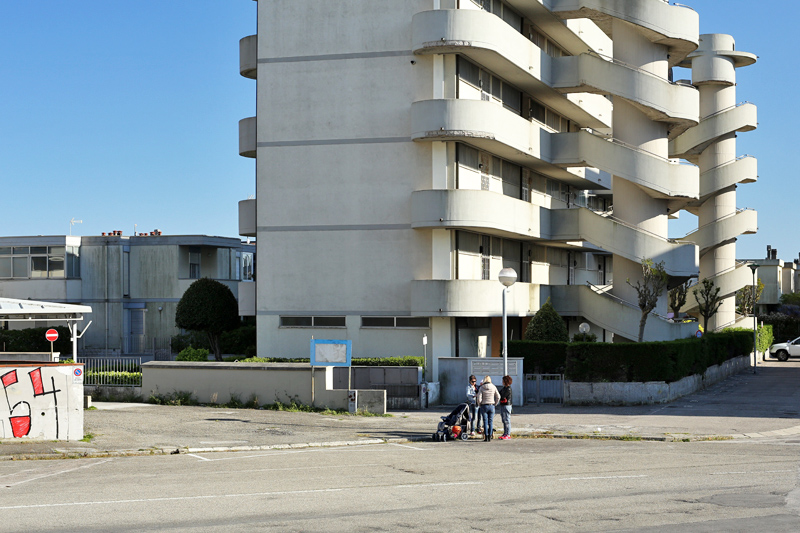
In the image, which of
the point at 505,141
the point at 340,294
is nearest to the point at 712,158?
the point at 505,141

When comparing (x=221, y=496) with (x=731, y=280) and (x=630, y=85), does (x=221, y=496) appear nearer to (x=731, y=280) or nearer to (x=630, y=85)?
(x=630, y=85)

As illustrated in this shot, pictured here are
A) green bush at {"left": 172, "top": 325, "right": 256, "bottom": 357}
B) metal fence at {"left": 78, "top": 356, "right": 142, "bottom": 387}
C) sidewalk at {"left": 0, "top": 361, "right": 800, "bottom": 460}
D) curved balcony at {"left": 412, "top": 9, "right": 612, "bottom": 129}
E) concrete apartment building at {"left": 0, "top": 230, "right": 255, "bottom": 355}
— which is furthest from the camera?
concrete apartment building at {"left": 0, "top": 230, "right": 255, "bottom": 355}

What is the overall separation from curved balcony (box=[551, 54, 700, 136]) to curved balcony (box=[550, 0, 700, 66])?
1.73 meters

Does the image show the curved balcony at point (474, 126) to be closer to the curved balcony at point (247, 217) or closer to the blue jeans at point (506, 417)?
the curved balcony at point (247, 217)

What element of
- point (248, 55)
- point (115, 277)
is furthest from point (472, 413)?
point (115, 277)

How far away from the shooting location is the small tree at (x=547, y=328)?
3397 centimetres

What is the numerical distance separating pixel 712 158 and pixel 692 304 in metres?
9.77

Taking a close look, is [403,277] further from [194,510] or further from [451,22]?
[194,510]

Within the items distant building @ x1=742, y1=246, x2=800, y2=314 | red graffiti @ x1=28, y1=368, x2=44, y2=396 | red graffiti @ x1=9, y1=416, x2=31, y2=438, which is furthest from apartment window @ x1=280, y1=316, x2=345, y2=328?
distant building @ x1=742, y1=246, x2=800, y2=314

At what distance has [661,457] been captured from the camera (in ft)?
63.9

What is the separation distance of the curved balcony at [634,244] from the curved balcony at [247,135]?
13.6 m

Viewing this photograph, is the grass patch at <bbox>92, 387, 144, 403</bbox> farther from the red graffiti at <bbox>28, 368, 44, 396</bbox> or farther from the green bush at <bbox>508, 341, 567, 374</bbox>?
the green bush at <bbox>508, 341, 567, 374</bbox>

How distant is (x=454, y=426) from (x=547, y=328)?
12110mm

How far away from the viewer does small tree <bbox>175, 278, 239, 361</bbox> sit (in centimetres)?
4109
